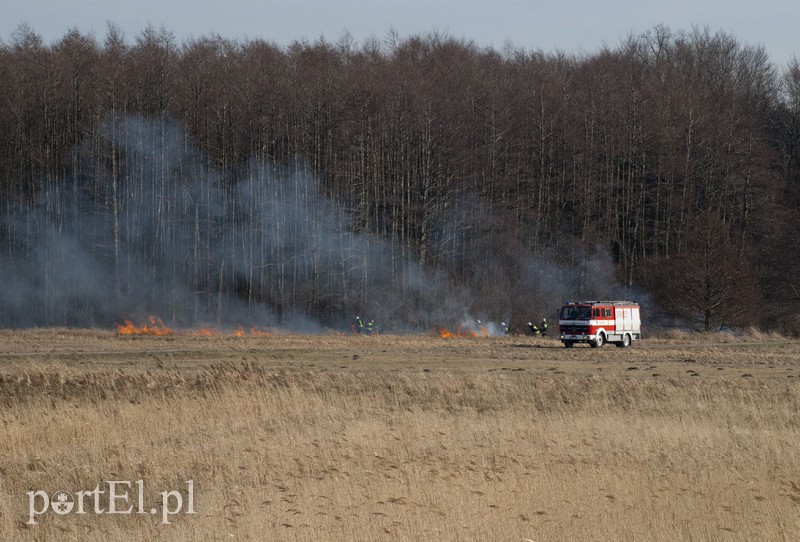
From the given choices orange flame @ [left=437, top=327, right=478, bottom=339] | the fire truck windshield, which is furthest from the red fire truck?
orange flame @ [left=437, top=327, right=478, bottom=339]

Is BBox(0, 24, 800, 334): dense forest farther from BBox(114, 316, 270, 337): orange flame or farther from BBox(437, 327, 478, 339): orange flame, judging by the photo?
BBox(114, 316, 270, 337): orange flame

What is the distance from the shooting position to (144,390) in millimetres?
23750

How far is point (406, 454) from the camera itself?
16781 millimetres

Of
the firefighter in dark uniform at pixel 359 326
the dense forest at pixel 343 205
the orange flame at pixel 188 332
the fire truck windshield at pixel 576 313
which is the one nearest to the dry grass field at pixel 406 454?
the fire truck windshield at pixel 576 313

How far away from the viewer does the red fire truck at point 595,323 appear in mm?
47938

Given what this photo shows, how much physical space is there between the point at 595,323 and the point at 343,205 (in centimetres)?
2678

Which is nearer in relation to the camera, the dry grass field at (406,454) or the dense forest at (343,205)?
the dry grass field at (406,454)

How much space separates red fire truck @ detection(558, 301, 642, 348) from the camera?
4794 cm

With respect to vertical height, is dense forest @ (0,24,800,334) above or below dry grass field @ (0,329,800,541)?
above

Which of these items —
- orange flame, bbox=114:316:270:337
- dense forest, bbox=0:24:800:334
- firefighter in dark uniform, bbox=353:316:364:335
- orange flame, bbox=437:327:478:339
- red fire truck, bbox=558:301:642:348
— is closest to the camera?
red fire truck, bbox=558:301:642:348

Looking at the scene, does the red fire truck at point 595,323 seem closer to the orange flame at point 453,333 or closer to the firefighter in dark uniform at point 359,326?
the orange flame at point 453,333

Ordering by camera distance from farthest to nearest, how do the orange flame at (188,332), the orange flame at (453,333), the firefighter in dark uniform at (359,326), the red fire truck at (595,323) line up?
1. the firefighter in dark uniform at (359,326)
2. the orange flame at (453,333)
3. the orange flame at (188,332)
4. the red fire truck at (595,323)

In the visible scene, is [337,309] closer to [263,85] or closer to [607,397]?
[263,85]

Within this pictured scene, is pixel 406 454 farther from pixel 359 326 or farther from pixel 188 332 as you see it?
pixel 359 326
